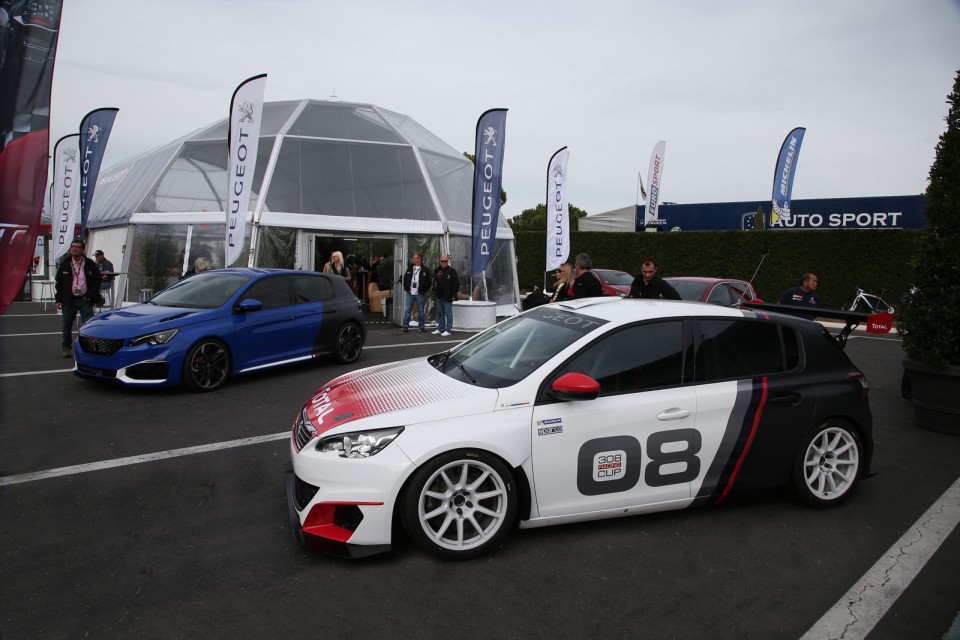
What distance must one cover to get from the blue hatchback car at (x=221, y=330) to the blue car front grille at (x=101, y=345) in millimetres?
12

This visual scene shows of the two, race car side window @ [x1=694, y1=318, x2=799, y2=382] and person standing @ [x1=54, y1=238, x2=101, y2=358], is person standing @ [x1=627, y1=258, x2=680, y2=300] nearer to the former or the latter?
race car side window @ [x1=694, y1=318, x2=799, y2=382]

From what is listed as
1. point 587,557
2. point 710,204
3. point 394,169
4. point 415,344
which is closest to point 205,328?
point 415,344

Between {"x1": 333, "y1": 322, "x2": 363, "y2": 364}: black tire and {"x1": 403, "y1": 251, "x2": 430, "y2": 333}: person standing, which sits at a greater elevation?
{"x1": 403, "y1": 251, "x2": 430, "y2": 333}: person standing

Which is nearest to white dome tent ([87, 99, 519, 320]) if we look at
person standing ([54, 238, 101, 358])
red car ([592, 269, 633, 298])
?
red car ([592, 269, 633, 298])

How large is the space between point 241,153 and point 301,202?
240 centimetres

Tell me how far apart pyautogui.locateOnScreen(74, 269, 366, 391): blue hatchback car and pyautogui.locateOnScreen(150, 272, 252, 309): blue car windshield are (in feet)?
0.04

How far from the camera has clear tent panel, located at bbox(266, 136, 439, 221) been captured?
14883mm

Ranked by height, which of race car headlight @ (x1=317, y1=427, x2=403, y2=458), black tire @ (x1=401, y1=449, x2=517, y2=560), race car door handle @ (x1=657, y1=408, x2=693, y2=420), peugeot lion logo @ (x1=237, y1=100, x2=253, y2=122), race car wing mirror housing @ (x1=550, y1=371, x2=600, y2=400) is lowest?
black tire @ (x1=401, y1=449, x2=517, y2=560)

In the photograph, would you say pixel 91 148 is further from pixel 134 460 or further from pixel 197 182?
pixel 134 460

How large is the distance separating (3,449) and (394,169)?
1225cm

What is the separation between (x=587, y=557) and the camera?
365cm

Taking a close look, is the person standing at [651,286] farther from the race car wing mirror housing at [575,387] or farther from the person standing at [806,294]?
the race car wing mirror housing at [575,387]

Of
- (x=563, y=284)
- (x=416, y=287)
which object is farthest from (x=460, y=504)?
(x=416, y=287)

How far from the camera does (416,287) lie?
47.4 ft
